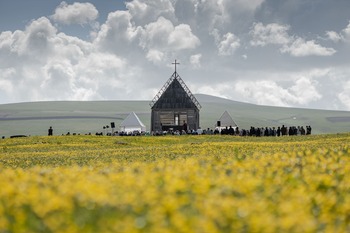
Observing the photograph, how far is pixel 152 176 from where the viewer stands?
13641 mm

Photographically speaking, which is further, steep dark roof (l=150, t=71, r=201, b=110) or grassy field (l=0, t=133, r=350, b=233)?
steep dark roof (l=150, t=71, r=201, b=110)

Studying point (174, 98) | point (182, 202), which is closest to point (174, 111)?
point (174, 98)

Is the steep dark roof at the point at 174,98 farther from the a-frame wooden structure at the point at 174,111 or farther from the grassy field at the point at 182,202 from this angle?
the grassy field at the point at 182,202

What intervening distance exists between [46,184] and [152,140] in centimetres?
5871

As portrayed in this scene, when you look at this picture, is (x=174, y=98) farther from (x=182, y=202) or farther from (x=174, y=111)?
(x=182, y=202)

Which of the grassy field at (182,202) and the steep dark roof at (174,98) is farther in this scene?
the steep dark roof at (174,98)

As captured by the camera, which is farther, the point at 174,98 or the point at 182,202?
the point at 174,98

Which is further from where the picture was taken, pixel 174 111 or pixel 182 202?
pixel 174 111

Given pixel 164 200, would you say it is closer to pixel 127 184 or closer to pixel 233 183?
pixel 127 184

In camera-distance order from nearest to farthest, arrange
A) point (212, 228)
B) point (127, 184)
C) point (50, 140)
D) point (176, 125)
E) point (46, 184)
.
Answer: point (212, 228), point (127, 184), point (46, 184), point (50, 140), point (176, 125)

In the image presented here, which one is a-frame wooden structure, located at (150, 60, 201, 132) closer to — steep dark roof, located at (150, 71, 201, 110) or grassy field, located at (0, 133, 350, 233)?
steep dark roof, located at (150, 71, 201, 110)

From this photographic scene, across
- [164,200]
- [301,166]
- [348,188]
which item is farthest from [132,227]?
[301,166]

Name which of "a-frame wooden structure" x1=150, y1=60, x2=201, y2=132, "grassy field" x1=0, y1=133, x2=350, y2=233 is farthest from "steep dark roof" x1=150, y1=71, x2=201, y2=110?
"grassy field" x1=0, y1=133, x2=350, y2=233

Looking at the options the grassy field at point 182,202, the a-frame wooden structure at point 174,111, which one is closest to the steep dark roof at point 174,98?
the a-frame wooden structure at point 174,111
